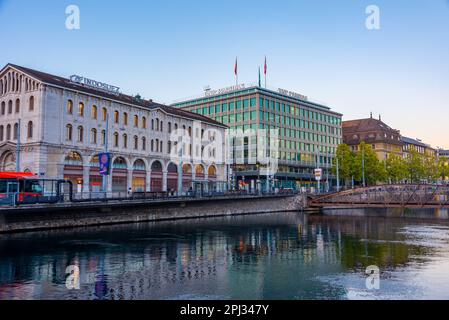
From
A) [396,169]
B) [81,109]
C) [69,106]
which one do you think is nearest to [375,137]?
[396,169]

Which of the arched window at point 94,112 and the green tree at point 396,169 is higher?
the arched window at point 94,112

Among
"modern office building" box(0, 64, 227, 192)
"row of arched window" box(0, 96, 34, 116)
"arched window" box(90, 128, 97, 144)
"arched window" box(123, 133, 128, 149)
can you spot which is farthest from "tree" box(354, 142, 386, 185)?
"row of arched window" box(0, 96, 34, 116)

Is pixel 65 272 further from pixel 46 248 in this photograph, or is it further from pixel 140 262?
pixel 46 248

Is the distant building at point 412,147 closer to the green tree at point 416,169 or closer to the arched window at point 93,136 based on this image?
the green tree at point 416,169

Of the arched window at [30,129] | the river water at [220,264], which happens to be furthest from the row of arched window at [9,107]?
the river water at [220,264]

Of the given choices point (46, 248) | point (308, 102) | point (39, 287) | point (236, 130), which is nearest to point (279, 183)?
point (236, 130)

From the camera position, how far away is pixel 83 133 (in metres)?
63.5

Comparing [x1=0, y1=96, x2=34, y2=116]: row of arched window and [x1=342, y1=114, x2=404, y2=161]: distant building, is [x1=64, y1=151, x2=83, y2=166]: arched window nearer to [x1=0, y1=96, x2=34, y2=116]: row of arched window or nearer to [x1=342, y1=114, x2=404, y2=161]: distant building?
[x1=0, y1=96, x2=34, y2=116]: row of arched window

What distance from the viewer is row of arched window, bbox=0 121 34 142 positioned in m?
59.1

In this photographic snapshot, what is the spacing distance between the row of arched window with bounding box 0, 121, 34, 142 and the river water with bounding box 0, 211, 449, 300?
20.7 meters

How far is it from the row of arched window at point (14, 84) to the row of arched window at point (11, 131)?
16.4 feet

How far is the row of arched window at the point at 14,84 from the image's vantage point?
59.1 meters
